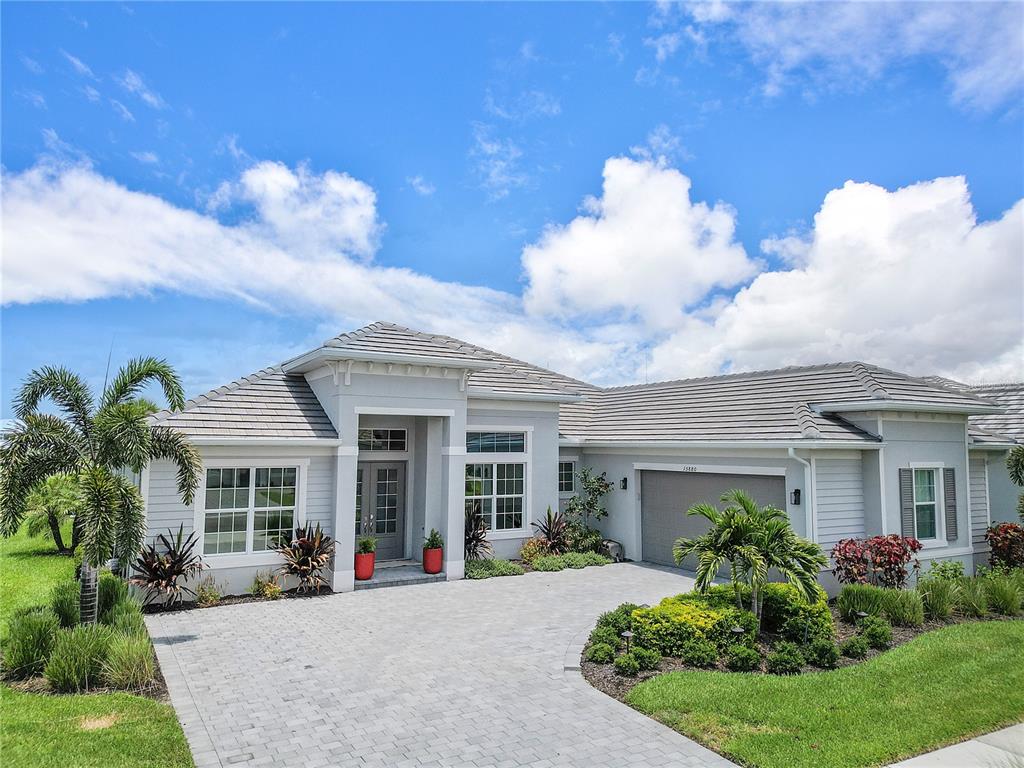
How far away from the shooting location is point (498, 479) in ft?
52.7

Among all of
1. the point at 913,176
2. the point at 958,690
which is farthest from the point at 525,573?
the point at 913,176

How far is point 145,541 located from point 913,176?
1634cm

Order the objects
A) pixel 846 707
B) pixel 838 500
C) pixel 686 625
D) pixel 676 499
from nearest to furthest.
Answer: pixel 846 707
pixel 686 625
pixel 838 500
pixel 676 499

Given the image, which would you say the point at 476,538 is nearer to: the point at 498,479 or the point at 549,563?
the point at 498,479

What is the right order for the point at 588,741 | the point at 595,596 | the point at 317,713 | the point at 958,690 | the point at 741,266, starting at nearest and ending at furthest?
the point at 588,741, the point at 317,713, the point at 958,690, the point at 595,596, the point at 741,266

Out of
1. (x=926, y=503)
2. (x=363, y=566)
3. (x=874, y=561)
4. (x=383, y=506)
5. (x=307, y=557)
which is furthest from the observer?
(x=383, y=506)

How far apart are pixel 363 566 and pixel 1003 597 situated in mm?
12284

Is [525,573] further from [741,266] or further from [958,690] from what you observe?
[741,266]

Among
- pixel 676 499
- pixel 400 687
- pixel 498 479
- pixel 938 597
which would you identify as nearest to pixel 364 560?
pixel 498 479

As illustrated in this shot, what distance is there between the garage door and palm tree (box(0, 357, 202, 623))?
11.2 m

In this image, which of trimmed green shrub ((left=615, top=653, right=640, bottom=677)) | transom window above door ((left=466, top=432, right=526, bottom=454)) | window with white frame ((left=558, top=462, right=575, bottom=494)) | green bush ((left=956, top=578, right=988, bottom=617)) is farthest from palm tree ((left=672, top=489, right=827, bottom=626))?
window with white frame ((left=558, top=462, right=575, bottom=494))

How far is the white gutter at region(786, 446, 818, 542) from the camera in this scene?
12406mm

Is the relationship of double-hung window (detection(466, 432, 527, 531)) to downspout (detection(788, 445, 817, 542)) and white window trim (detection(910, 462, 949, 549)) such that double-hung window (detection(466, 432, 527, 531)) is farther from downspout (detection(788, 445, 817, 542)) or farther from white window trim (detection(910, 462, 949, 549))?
white window trim (detection(910, 462, 949, 549))

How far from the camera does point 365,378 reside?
13.2 meters
